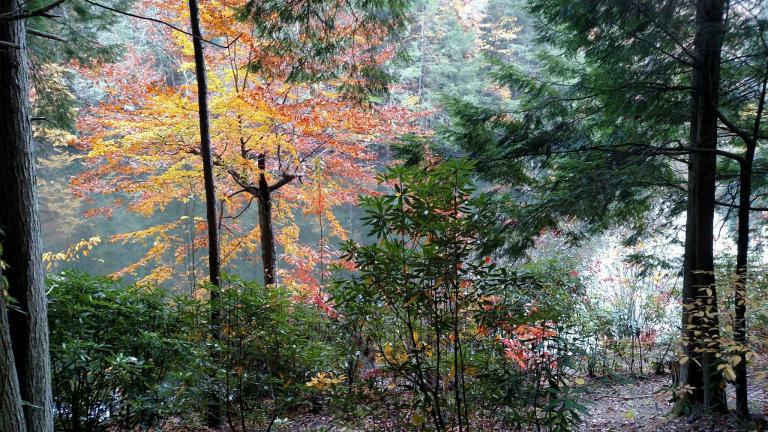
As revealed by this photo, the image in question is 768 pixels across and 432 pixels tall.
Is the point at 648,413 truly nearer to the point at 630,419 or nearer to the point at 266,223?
the point at 630,419

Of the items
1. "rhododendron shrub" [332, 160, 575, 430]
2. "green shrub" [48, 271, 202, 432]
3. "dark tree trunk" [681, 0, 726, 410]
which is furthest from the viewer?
"dark tree trunk" [681, 0, 726, 410]

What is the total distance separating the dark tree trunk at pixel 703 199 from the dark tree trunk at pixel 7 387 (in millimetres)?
4231

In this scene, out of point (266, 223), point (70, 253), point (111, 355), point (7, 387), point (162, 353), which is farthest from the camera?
point (70, 253)

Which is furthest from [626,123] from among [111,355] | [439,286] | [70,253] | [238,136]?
[70,253]

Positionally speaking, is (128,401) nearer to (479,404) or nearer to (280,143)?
(479,404)

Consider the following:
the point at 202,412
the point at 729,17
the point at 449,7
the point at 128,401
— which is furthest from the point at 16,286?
the point at 449,7

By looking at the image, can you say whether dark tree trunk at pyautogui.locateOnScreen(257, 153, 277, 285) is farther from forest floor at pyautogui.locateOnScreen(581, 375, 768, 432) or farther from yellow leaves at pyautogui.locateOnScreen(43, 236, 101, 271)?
forest floor at pyautogui.locateOnScreen(581, 375, 768, 432)

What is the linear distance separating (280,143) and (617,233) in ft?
36.0

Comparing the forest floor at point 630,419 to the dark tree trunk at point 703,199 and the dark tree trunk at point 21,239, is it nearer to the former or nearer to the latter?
the dark tree trunk at point 703,199

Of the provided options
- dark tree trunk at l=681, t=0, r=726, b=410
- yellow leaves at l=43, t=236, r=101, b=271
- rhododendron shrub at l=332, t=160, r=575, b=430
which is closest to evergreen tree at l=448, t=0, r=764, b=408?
dark tree trunk at l=681, t=0, r=726, b=410

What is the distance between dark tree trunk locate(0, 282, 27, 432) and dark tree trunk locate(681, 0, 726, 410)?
4.23 metres

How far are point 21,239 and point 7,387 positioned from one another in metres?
0.85

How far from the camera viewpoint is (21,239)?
2703 mm

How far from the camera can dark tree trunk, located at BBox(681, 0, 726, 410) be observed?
145 inches
